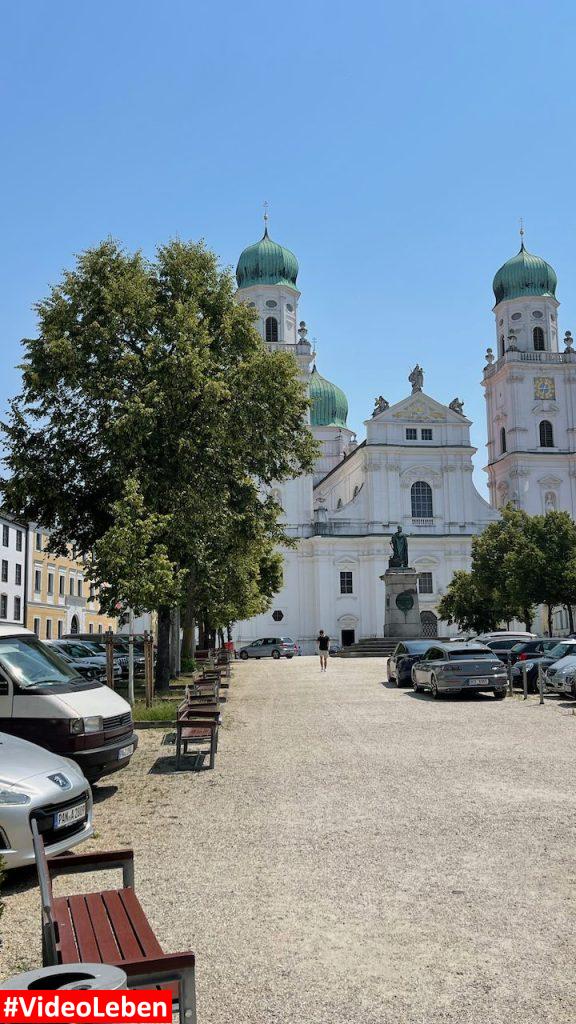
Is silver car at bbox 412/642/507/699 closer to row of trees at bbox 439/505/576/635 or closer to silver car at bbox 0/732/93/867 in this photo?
silver car at bbox 0/732/93/867

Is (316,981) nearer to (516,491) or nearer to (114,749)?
(114,749)

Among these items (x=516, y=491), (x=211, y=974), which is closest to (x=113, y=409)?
(x=211, y=974)

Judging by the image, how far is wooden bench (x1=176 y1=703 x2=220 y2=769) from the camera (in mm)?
11992

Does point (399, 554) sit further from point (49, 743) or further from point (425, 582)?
point (49, 743)

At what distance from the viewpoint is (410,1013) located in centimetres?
419

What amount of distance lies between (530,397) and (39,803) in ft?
237

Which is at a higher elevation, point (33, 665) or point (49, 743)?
point (33, 665)

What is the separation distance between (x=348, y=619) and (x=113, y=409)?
161ft

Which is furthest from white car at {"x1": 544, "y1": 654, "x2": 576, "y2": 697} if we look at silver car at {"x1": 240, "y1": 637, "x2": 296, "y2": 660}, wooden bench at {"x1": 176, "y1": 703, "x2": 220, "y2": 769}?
silver car at {"x1": 240, "y1": 637, "x2": 296, "y2": 660}

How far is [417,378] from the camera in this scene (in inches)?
2857

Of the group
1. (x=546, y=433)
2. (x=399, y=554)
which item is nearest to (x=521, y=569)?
(x=399, y=554)

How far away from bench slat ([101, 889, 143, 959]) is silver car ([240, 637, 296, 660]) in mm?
54211

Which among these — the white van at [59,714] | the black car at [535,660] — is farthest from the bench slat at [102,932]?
the black car at [535,660]

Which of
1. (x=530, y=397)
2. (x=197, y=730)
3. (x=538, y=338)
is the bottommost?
(x=197, y=730)
